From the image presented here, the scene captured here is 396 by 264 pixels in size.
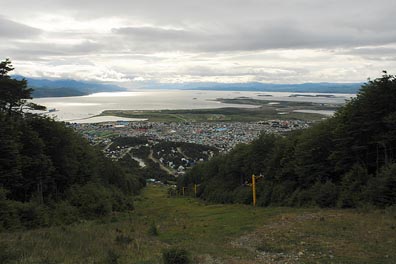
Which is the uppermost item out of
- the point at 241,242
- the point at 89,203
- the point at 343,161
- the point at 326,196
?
the point at 343,161

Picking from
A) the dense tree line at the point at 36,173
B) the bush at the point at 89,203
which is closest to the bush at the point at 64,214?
the dense tree line at the point at 36,173

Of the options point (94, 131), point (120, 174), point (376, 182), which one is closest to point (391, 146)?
point (376, 182)

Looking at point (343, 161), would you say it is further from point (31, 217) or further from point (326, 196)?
point (31, 217)

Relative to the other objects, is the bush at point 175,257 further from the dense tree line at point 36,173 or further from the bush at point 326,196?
the bush at point 326,196

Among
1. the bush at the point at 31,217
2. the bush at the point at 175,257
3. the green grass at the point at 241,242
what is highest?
the bush at the point at 175,257

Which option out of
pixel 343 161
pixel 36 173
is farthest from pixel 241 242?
pixel 36 173
